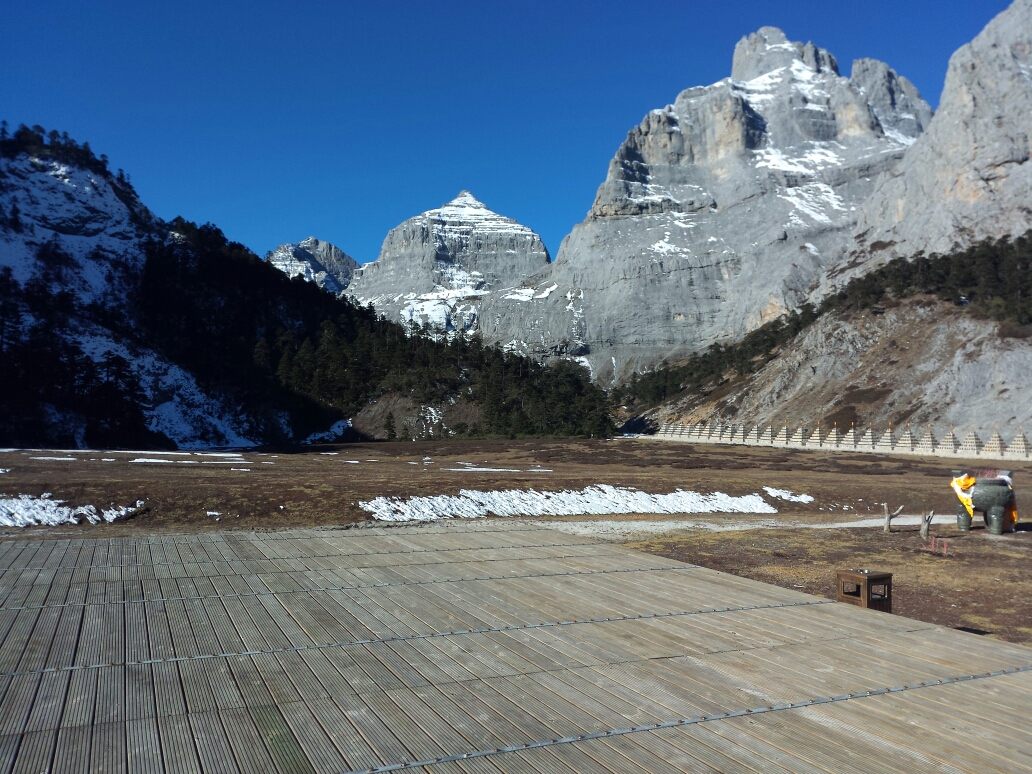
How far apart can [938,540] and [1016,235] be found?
4387 inches

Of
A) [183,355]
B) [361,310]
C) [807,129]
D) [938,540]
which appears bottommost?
[938,540]

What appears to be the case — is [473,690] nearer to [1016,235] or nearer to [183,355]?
[183,355]

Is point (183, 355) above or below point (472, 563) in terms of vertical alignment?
above

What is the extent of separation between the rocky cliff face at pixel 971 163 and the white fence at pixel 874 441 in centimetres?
5700

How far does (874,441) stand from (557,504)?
5620cm

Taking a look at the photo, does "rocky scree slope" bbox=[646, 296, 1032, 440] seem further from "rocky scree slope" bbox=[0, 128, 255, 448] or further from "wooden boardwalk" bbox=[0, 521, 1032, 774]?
"wooden boardwalk" bbox=[0, 521, 1032, 774]

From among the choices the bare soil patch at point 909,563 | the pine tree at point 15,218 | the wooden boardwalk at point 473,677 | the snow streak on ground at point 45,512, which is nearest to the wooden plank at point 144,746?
the wooden boardwalk at point 473,677

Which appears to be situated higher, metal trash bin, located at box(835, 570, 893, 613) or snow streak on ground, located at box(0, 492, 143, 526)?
metal trash bin, located at box(835, 570, 893, 613)

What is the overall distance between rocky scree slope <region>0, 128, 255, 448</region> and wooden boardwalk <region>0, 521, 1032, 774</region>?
75.7 meters

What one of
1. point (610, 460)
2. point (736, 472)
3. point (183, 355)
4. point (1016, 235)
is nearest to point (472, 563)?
point (736, 472)

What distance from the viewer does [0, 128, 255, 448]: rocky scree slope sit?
77312mm

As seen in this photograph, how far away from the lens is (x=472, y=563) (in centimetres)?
1310

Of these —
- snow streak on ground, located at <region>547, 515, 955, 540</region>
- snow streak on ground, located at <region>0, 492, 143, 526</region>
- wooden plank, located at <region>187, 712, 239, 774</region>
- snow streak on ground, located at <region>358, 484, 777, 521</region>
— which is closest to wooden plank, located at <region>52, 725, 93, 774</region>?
wooden plank, located at <region>187, 712, 239, 774</region>

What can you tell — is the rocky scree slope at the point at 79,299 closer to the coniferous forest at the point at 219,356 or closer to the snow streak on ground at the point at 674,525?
the coniferous forest at the point at 219,356
